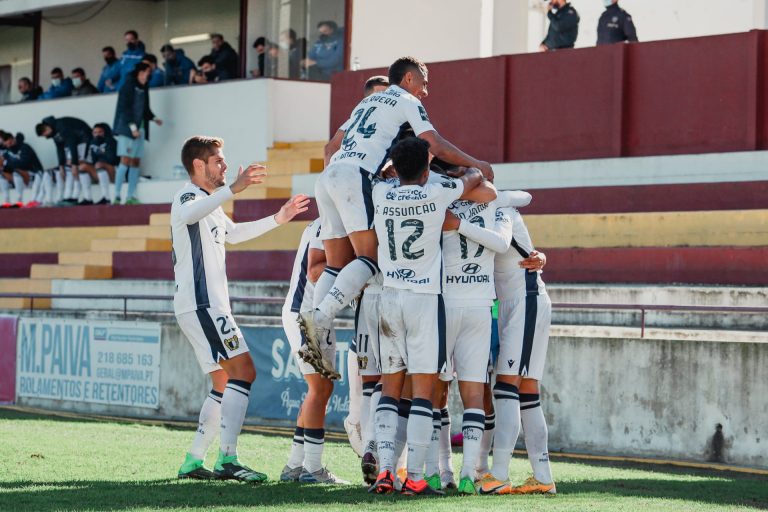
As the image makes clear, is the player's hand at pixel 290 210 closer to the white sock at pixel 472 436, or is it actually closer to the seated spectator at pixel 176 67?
the white sock at pixel 472 436

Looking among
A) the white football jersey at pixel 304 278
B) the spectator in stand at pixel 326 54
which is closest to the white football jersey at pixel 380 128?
the white football jersey at pixel 304 278

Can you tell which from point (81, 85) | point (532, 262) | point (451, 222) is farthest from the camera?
point (81, 85)

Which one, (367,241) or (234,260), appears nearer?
(367,241)

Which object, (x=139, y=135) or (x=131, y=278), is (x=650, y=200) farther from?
(x=139, y=135)

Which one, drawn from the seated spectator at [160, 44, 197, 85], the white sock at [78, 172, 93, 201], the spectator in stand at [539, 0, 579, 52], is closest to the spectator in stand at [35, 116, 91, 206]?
the white sock at [78, 172, 93, 201]

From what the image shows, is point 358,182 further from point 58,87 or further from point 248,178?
point 58,87

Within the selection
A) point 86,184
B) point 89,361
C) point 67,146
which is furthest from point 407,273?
point 67,146

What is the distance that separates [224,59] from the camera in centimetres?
2539

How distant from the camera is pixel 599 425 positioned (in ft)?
47.1

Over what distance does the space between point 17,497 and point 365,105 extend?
3.47 meters

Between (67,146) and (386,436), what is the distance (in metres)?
18.9

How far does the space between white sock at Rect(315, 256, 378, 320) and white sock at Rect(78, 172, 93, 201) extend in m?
17.0

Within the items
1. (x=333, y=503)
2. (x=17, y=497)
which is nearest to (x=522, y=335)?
(x=333, y=503)

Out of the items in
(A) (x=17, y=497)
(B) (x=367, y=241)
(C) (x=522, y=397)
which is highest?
(B) (x=367, y=241)
